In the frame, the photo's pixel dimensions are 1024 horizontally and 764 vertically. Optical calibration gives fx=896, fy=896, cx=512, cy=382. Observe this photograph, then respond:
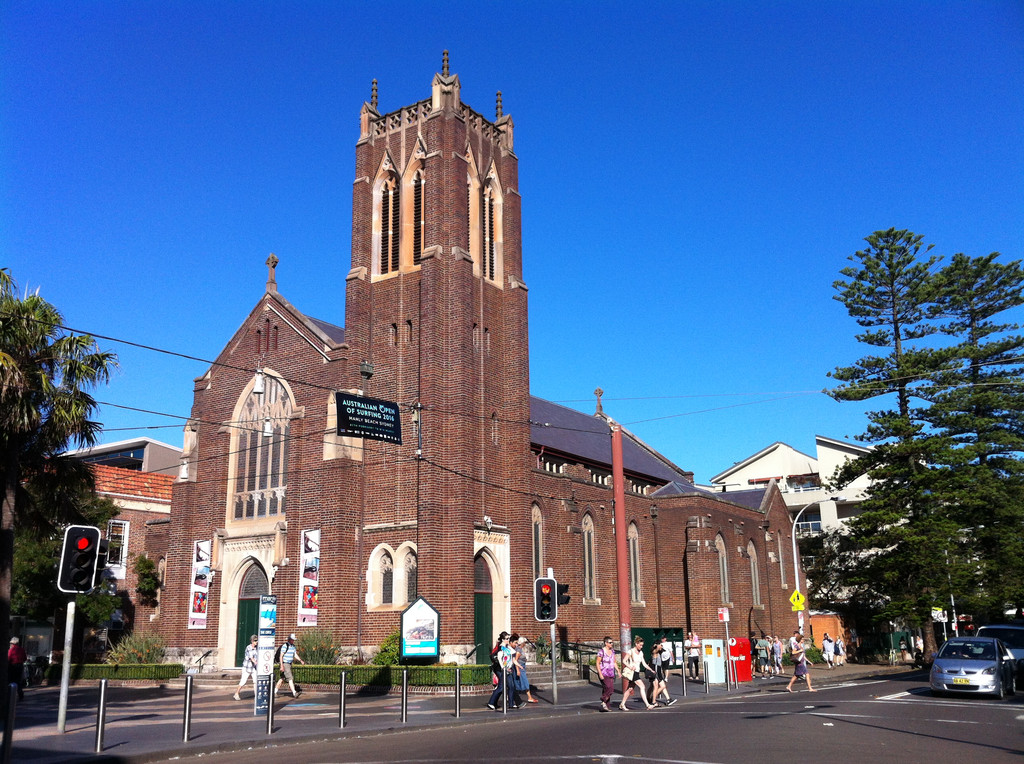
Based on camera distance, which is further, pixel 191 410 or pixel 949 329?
pixel 949 329

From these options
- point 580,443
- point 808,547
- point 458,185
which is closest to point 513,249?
point 458,185

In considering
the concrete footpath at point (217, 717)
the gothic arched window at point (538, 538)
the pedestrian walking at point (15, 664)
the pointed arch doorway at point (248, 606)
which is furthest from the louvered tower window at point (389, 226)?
the pedestrian walking at point (15, 664)

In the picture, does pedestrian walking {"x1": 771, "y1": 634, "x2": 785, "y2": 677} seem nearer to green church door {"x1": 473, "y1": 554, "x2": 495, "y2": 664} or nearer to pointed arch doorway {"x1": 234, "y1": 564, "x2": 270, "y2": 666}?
green church door {"x1": 473, "y1": 554, "x2": 495, "y2": 664}

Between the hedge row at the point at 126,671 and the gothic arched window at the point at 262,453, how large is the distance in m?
5.64

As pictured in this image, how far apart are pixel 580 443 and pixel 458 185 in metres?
14.7

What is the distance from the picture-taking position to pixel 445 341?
99.6 ft

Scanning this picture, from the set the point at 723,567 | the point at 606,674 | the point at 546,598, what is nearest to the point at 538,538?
the point at 546,598

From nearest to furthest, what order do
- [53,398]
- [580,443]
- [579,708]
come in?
[53,398]
[579,708]
[580,443]

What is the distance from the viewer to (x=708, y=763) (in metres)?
11.0

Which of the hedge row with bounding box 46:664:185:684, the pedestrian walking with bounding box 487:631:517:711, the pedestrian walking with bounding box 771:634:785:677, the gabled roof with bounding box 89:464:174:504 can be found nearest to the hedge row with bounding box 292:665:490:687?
the pedestrian walking with bounding box 487:631:517:711

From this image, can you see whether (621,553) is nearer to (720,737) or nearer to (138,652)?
(720,737)

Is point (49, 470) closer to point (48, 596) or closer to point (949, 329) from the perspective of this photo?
point (48, 596)

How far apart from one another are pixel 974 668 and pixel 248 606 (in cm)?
2292

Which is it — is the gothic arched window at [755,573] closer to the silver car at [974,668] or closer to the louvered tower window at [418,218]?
the silver car at [974,668]
